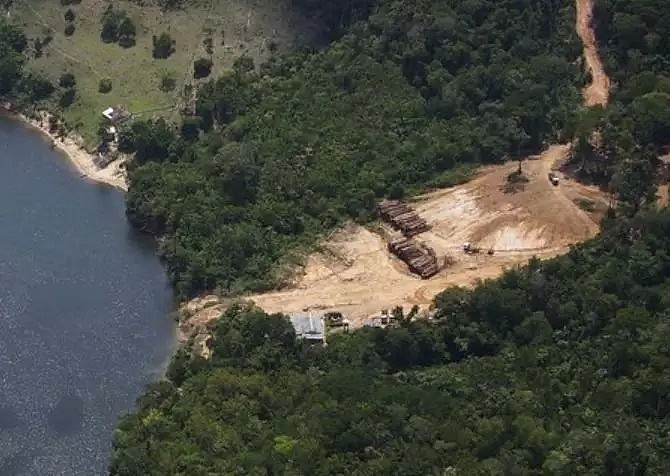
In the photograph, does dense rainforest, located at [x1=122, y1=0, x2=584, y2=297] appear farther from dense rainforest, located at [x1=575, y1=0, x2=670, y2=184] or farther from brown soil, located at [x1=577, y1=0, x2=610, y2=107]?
dense rainforest, located at [x1=575, y1=0, x2=670, y2=184]

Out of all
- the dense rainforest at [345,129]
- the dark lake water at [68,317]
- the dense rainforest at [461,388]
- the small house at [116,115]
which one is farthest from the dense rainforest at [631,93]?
the small house at [116,115]

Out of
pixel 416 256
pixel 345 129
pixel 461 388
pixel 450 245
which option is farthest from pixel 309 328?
pixel 345 129

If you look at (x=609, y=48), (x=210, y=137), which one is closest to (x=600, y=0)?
(x=609, y=48)

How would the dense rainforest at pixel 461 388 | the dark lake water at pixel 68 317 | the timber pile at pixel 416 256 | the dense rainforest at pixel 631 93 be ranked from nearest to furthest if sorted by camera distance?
the dense rainforest at pixel 461 388, the dark lake water at pixel 68 317, the timber pile at pixel 416 256, the dense rainforest at pixel 631 93

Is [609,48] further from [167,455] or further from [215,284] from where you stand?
[167,455]

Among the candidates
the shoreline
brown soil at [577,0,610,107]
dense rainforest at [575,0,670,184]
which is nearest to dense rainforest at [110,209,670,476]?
dense rainforest at [575,0,670,184]

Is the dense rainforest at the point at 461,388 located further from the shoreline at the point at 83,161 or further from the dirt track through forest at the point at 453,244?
the shoreline at the point at 83,161
